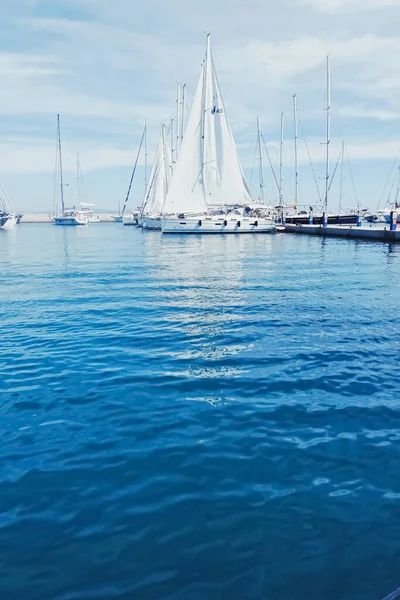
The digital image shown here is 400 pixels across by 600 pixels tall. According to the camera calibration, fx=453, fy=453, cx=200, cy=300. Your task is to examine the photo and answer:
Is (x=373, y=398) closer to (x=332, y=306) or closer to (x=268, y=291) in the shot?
(x=332, y=306)

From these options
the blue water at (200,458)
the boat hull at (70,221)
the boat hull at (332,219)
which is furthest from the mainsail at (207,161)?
the boat hull at (70,221)

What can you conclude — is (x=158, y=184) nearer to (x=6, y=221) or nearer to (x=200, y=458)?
(x=6, y=221)

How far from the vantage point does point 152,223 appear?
289ft

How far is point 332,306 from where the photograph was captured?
629 inches

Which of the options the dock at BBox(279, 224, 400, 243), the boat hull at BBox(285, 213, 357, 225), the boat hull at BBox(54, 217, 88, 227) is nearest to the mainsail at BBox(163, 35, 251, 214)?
the dock at BBox(279, 224, 400, 243)

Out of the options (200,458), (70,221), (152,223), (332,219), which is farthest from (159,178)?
(200,458)

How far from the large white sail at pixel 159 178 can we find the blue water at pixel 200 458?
75.4 meters

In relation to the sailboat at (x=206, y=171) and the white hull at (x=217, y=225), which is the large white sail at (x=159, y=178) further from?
the sailboat at (x=206, y=171)

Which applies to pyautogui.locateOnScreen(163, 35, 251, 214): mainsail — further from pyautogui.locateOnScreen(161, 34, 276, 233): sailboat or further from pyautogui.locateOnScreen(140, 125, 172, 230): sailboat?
pyautogui.locateOnScreen(140, 125, 172, 230): sailboat

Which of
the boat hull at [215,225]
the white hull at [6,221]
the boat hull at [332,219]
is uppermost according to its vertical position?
the white hull at [6,221]

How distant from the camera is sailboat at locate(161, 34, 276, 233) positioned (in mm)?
59125

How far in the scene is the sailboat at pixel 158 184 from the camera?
286ft

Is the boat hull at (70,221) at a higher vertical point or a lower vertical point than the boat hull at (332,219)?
higher

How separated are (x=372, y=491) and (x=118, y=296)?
14.2 meters
